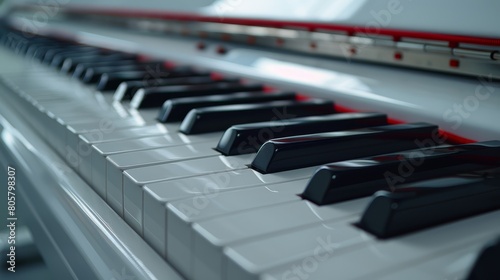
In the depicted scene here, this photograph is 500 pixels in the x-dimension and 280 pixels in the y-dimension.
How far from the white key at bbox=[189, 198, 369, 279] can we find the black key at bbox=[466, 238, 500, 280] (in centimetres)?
15

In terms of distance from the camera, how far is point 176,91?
3.99 feet

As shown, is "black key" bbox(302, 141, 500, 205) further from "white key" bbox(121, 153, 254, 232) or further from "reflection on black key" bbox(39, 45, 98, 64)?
"reflection on black key" bbox(39, 45, 98, 64)

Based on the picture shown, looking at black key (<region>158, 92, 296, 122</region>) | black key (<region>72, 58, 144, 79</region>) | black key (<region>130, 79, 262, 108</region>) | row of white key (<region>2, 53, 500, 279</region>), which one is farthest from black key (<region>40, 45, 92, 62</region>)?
row of white key (<region>2, 53, 500, 279</region>)

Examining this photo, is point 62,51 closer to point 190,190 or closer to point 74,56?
point 74,56

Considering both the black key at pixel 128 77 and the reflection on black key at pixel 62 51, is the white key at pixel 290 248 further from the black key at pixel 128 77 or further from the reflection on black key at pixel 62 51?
the reflection on black key at pixel 62 51

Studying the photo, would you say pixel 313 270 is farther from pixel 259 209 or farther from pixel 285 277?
pixel 259 209

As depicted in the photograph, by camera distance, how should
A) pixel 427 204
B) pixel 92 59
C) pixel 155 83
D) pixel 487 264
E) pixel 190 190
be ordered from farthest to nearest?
pixel 92 59 → pixel 155 83 → pixel 190 190 → pixel 427 204 → pixel 487 264

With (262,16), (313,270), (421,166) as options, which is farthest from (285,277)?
(262,16)

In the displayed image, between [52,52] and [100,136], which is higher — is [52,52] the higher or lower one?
the higher one

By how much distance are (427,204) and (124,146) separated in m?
0.48

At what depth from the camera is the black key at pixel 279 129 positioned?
0.80 metres

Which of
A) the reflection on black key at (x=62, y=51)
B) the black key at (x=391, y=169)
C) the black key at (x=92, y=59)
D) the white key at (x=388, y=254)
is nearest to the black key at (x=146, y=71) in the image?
the black key at (x=92, y=59)

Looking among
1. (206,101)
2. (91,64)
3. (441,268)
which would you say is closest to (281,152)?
(441,268)

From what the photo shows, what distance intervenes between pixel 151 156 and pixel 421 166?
371mm
